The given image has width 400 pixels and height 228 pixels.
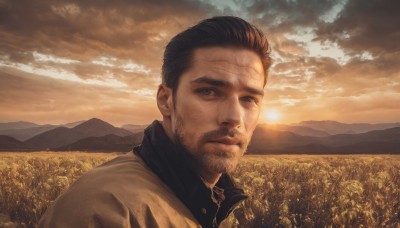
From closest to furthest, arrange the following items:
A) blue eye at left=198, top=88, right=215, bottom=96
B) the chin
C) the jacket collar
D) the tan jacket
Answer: the tan jacket
the jacket collar
the chin
blue eye at left=198, top=88, right=215, bottom=96

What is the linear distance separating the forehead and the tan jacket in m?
0.86

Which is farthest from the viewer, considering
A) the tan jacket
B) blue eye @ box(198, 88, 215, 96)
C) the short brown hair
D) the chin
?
the short brown hair

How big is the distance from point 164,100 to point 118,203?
128 centimetres

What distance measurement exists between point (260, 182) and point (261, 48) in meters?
6.99

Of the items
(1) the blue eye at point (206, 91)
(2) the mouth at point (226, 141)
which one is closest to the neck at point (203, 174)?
(2) the mouth at point (226, 141)

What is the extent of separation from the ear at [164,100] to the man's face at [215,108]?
0.27 ft

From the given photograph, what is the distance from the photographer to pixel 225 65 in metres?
2.58

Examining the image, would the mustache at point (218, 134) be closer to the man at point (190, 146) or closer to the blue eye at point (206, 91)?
the man at point (190, 146)

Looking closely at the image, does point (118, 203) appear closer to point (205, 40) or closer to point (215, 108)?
point (215, 108)

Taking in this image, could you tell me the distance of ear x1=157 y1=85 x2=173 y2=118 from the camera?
2.68 m

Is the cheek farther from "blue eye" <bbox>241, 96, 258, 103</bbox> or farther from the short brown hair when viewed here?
the short brown hair

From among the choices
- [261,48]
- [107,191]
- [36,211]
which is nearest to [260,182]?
[36,211]

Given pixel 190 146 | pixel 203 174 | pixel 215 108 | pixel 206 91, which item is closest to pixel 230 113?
pixel 215 108

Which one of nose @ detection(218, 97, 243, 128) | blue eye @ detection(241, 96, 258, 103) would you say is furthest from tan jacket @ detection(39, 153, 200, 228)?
blue eye @ detection(241, 96, 258, 103)
